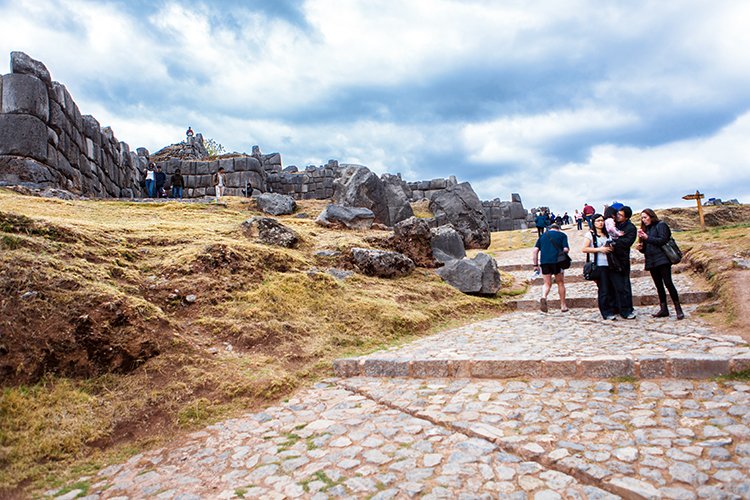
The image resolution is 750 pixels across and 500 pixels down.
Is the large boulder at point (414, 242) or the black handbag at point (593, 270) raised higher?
the large boulder at point (414, 242)

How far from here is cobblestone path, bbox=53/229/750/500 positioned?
3.01 meters

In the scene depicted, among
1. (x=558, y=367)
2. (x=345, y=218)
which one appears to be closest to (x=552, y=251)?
(x=558, y=367)

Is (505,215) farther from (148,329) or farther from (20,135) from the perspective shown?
(148,329)

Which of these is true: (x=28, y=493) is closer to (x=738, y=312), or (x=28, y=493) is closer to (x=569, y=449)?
(x=569, y=449)

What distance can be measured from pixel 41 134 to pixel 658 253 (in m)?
15.2

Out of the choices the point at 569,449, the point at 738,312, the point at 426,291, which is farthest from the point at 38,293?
the point at 738,312

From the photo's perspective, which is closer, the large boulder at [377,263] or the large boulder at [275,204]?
the large boulder at [377,263]

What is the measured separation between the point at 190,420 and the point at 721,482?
4.09 m

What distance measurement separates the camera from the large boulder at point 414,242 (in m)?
11.7

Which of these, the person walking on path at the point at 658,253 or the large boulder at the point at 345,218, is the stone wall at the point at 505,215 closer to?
the large boulder at the point at 345,218

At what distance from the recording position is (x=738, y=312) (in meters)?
6.98

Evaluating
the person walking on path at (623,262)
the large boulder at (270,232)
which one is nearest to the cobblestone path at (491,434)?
the person walking on path at (623,262)

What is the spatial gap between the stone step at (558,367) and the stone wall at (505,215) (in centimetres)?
3513

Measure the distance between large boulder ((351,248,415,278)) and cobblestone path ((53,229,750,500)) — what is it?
4.06m
